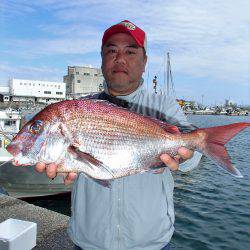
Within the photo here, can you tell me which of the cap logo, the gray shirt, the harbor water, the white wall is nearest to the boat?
the harbor water

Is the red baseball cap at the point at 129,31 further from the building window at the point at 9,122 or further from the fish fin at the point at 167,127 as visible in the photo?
the building window at the point at 9,122

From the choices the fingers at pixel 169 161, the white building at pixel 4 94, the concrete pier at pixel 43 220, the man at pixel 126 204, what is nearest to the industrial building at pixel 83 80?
the white building at pixel 4 94

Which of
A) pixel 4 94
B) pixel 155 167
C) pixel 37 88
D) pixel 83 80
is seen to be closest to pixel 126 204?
pixel 155 167

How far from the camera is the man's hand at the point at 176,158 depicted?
9.71 feet

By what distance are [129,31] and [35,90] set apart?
91.8m

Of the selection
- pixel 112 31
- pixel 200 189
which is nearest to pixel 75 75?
pixel 200 189

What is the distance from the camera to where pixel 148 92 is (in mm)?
3609

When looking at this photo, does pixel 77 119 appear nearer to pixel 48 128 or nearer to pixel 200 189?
pixel 48 128

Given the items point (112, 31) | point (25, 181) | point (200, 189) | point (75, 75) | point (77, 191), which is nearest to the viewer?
point (77, 191)

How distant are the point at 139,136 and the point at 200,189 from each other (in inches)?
564

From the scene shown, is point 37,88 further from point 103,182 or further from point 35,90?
point 103,182

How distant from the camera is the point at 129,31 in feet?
11.3

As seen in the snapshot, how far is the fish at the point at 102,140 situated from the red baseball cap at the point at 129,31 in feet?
2.83

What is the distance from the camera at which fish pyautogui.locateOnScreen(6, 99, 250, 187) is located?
9.45ft
